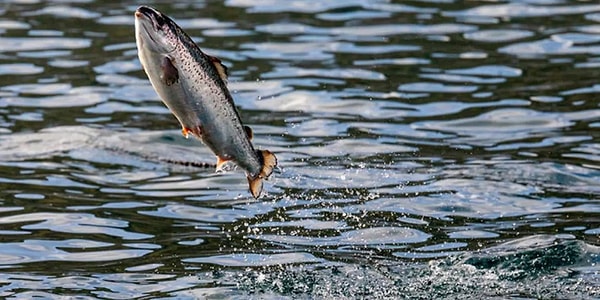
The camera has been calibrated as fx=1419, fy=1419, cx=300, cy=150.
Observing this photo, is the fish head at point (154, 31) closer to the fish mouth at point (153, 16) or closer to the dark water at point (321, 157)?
the fish mouth at point (153, 16)

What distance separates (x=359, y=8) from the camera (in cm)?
1544

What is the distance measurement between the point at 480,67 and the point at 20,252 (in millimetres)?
5903

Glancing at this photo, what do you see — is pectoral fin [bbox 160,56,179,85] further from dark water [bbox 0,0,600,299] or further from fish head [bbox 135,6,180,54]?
dark water [bbox 0,0,600,299]

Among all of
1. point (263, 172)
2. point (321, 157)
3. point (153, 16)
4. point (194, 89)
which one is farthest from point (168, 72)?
point (321, 157)

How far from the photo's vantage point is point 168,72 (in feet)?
21.2

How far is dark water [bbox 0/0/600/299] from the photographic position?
25.6 feet

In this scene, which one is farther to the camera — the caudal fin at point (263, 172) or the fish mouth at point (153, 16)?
the caudal fin at point (263, 172)

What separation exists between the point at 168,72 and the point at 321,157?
4153 millimetres

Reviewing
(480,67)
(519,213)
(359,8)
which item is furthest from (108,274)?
(359,8)

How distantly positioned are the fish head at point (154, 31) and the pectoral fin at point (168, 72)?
0.05m

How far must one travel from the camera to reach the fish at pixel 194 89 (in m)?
6.44

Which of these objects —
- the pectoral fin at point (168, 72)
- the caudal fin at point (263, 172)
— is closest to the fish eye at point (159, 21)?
the pectoral fin at point (168, 72)

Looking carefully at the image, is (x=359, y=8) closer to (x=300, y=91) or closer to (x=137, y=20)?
(x=300, y=91)

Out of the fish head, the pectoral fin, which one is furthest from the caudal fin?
the fish head
